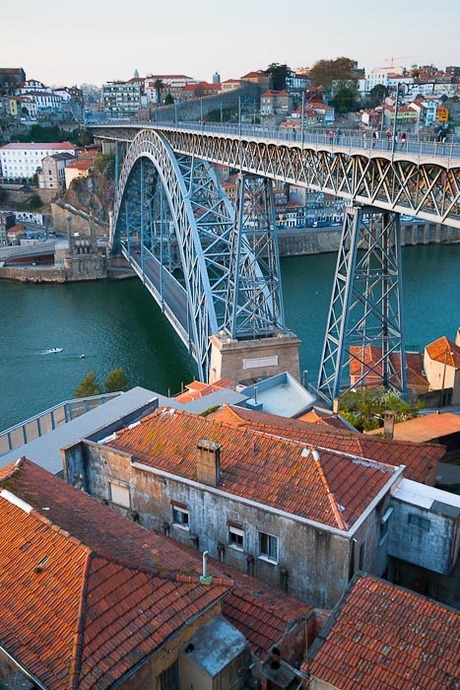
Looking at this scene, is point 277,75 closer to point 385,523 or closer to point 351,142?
point 351,142

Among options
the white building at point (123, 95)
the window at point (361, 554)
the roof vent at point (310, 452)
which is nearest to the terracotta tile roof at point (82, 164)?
the white building at point (123, 95)

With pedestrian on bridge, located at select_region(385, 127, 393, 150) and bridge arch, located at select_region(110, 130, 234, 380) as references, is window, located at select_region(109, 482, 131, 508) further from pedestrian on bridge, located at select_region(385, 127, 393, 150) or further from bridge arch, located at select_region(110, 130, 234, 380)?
bridge arch, located at select_region(110, 130, 234, 380)

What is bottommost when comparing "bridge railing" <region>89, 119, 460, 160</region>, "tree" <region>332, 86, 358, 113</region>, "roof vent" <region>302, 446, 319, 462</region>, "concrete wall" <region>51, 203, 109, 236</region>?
"concrete wall" <region>51, 203, 109, 236</region>

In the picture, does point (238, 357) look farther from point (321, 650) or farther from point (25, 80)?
point (25, 80)

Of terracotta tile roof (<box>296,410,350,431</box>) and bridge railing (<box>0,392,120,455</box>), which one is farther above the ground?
terracotta tile roof (<box>296,410,350,431</box>)

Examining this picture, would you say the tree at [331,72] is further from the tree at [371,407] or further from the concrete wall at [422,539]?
the concrete wall at [422,539]

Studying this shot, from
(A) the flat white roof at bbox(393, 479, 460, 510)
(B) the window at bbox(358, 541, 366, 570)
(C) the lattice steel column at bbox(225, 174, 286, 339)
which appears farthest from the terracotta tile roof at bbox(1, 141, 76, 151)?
(B) the window at bbox(358, 541, 366, 570)

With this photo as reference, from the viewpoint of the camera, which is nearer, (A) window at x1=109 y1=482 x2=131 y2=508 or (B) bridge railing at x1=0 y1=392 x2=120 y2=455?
(A) window at x1=109 y1=482 x2=131 y2=508

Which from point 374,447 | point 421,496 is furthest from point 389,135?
point 421,496
